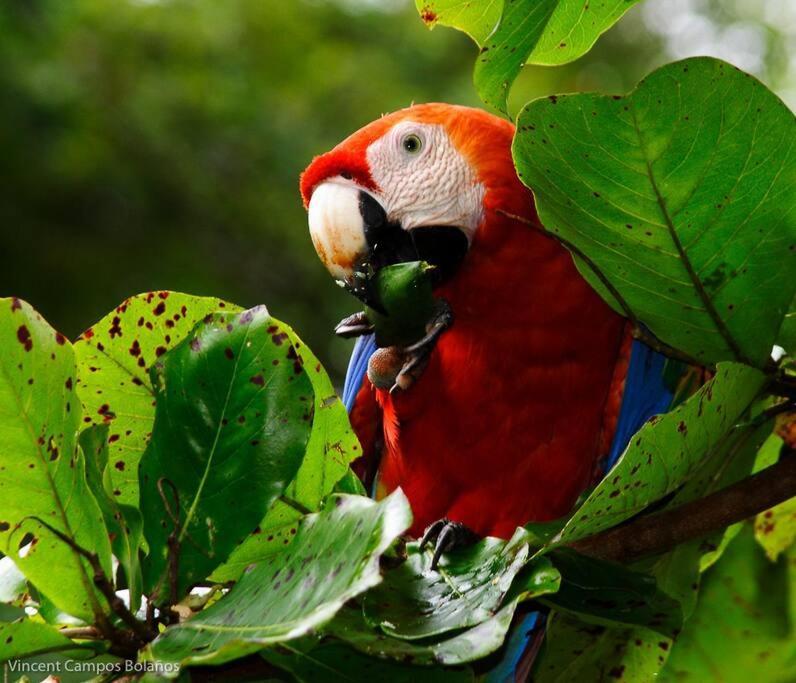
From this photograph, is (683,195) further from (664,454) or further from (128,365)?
(128,365)

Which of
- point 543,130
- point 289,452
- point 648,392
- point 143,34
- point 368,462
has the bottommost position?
point 368,462

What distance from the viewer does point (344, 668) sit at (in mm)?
628

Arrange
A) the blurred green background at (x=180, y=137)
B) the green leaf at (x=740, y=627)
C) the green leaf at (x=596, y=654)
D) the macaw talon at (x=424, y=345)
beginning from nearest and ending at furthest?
the green leaf at (x=596, y=654), the green leaf at (x=740, y=627), the macaw talon at (x=424, y=345), the blurred green background at (x=180, y=137)

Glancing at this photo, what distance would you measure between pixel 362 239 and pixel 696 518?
610 millimetres

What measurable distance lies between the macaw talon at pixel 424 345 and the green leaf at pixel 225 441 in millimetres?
451

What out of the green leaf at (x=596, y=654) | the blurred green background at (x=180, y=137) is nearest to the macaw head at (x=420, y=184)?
the green leaf at (x=596, y=654)

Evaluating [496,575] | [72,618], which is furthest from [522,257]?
[72,618]

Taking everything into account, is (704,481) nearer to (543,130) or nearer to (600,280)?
(600,280)

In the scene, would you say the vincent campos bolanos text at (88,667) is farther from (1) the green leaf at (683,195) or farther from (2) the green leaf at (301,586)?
(1) the green leaf at (683,195)

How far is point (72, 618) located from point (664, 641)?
0.49 metres

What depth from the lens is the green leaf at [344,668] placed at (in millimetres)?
625

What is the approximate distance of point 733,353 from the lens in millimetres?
762

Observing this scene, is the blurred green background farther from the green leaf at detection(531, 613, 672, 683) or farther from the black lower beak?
the green leaf at detection(531, 613, 672, 683)

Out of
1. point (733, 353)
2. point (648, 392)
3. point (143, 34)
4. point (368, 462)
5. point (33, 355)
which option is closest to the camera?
point (33, 355)
